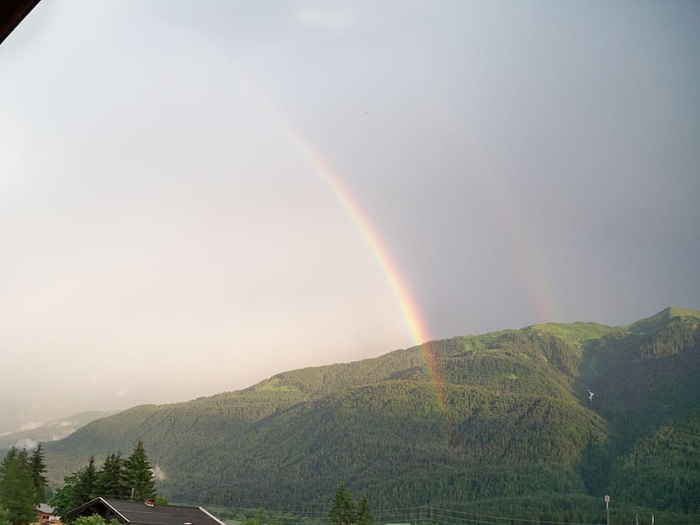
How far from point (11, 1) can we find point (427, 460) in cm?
18564

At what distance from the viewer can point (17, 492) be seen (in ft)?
168

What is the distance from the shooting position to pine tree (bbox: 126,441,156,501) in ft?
213

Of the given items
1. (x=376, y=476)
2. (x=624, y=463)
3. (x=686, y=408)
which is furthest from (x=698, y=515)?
(x=376, y=476)

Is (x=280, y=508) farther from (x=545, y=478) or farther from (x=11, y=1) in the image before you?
(x=11, y=1)

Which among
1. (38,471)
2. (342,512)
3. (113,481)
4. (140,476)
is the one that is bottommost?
(342,512)

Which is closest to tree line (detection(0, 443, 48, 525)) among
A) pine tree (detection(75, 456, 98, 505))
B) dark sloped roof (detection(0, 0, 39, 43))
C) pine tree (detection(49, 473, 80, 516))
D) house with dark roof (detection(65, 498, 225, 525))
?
pine tree (detection(49, 473, 80, 516))

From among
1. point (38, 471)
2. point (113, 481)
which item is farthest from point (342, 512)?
point (38, 471)

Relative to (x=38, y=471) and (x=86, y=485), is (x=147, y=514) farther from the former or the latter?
(x=38, y=471)

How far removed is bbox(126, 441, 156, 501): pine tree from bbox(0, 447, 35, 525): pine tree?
1136cm

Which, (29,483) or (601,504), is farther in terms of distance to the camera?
(601,504)

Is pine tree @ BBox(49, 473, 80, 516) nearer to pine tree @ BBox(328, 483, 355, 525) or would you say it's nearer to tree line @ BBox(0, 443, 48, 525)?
tree line @ BBox(0, 443, 48, 525)

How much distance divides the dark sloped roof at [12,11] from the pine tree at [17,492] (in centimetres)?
5154

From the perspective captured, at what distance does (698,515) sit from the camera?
139m

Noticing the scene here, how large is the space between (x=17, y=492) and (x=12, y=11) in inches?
2210
